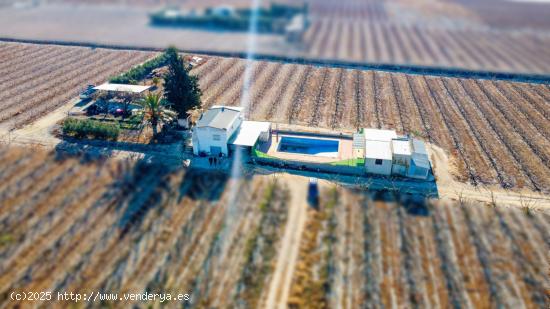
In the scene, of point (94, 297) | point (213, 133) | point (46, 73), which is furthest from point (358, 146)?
point (46, 73)

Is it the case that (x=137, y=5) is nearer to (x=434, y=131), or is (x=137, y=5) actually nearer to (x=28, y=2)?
(x=28, y=2)

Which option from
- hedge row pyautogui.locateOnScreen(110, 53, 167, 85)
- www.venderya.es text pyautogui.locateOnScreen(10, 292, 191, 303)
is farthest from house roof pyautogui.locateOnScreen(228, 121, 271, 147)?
hedge row pyautogui.locateOnScreen(110, 53, 167, 85)

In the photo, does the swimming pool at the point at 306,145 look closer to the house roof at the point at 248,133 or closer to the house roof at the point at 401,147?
the house roof at the point at 248,133

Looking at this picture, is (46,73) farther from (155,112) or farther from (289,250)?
(289,250)

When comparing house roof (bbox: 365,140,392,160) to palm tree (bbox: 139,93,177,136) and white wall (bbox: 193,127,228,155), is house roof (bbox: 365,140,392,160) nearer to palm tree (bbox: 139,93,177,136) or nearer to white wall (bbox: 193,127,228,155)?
white wall (bbox: 193,127,228,155)

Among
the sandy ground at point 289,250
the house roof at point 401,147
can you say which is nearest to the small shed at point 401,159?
the house roof at point 401,147

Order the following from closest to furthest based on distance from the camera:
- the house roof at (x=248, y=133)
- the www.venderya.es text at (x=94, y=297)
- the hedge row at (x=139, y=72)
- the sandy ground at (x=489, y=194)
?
the www.venderya.es text at (x=94, y=297) < the sandy ground at (x=489, y=194) < the house roof at (x=248, y=133) < the hedge row at (x=139, y=72)

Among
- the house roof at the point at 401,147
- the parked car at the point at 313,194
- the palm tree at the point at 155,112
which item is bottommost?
the parked car at the point at 313,194
